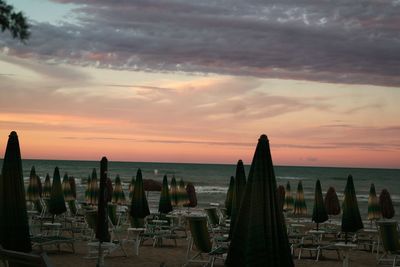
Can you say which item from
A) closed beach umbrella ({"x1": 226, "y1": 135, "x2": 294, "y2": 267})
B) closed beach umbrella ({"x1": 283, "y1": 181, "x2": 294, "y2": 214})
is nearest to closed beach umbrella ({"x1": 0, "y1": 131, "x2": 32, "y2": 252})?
closed beach umbrella ({"x1": 226, "y1": 135, "x2": 294, "y2": 267})

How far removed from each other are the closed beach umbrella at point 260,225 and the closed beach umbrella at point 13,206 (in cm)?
337

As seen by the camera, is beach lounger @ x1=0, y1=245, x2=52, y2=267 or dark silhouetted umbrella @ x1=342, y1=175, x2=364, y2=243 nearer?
beach lounger @ x1=0, y1=245, x2=52, y2=267

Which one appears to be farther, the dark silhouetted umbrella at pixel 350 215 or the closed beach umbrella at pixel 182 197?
the closed beach umbrella at pixel 182 197

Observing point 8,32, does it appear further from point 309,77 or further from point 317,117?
point 317,117

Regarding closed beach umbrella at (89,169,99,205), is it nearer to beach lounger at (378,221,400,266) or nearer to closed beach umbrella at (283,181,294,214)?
closed beach umbrella at (283,181,294,214)

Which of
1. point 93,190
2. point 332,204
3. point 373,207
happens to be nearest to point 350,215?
point 373,207

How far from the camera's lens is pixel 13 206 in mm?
8164

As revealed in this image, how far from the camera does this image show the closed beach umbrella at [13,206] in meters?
8.12

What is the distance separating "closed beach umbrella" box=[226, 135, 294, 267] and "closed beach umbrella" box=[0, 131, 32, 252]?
337cm

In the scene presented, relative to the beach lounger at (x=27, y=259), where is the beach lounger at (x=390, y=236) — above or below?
below

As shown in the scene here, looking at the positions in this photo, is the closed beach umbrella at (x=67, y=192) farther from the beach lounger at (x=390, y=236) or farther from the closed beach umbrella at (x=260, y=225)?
the closed beach umbrella at (x=260, y=225)

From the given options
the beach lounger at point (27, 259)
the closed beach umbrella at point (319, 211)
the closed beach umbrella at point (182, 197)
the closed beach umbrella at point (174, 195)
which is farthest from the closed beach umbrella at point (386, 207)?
the beach lounger at point (27, 259)

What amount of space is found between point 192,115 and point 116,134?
33.2 meters

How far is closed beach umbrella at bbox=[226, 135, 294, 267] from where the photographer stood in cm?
597
